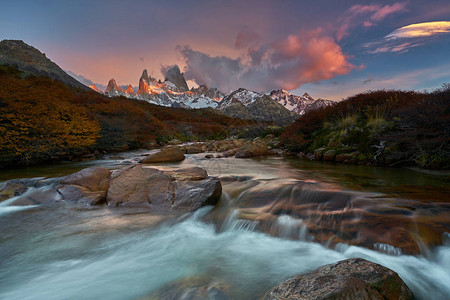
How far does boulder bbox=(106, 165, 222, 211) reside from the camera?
185 inches

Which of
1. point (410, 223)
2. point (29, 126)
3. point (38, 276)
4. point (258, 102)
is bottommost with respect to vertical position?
point (38, 276)

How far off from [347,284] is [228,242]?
7.06ft

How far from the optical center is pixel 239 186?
5.82m

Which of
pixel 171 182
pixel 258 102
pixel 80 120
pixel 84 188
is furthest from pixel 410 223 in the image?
pixel 258 102

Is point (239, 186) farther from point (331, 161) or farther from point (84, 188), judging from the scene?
point (331, 161)

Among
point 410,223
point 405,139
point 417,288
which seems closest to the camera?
point 417,288

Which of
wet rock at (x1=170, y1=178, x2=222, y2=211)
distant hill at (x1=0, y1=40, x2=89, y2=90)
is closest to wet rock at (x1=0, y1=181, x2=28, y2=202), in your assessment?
wet rock at (x1=170, y1=178, x2=222, y2=211)

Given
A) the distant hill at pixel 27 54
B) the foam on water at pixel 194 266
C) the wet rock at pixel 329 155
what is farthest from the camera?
the distant hill at pixel 27 54

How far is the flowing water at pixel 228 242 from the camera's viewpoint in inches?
97.2

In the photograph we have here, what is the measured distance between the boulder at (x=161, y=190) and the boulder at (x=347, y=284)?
9.90 ft

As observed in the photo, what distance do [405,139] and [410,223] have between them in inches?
199

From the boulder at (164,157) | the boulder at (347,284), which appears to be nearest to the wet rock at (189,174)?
the boulder at (347,284)

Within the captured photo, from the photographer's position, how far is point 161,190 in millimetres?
5004

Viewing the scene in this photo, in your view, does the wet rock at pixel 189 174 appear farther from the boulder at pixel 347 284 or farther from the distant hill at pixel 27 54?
the distant hill at pixel 27 54
